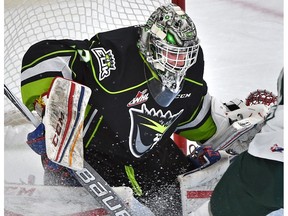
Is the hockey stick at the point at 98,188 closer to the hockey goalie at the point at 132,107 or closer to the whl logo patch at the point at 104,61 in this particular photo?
the hockey goalie at the point at 132,107

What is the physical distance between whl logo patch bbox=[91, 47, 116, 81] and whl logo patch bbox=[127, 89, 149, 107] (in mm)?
111

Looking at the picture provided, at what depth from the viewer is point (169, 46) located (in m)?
2.28

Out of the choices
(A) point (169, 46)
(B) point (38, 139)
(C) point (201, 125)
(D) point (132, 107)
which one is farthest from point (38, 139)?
(C) point (201, 125)

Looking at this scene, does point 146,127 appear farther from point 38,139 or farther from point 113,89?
point 38,139

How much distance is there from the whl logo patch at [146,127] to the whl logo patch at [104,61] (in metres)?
0.14

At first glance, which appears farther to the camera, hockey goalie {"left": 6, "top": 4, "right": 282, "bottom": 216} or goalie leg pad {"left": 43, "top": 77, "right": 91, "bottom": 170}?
hockey goalie {"left": 6, "top": 4, "right": 282, "bottom": 216}

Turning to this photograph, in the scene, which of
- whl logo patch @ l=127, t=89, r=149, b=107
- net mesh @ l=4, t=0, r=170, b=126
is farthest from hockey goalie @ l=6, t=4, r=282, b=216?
net mesh @ l=4, t=0, r=170, b=126

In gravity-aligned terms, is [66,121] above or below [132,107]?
above

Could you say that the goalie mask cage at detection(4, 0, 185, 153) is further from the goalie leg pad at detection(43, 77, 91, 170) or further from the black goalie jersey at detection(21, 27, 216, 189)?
the goalie leg pad at detection(43, 77, 91, 170)

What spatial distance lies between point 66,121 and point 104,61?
0.31m

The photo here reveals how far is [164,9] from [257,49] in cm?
128

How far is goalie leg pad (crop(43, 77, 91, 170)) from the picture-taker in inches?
81.1

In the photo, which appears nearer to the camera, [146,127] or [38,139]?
[38,139]

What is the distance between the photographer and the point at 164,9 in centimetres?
236
